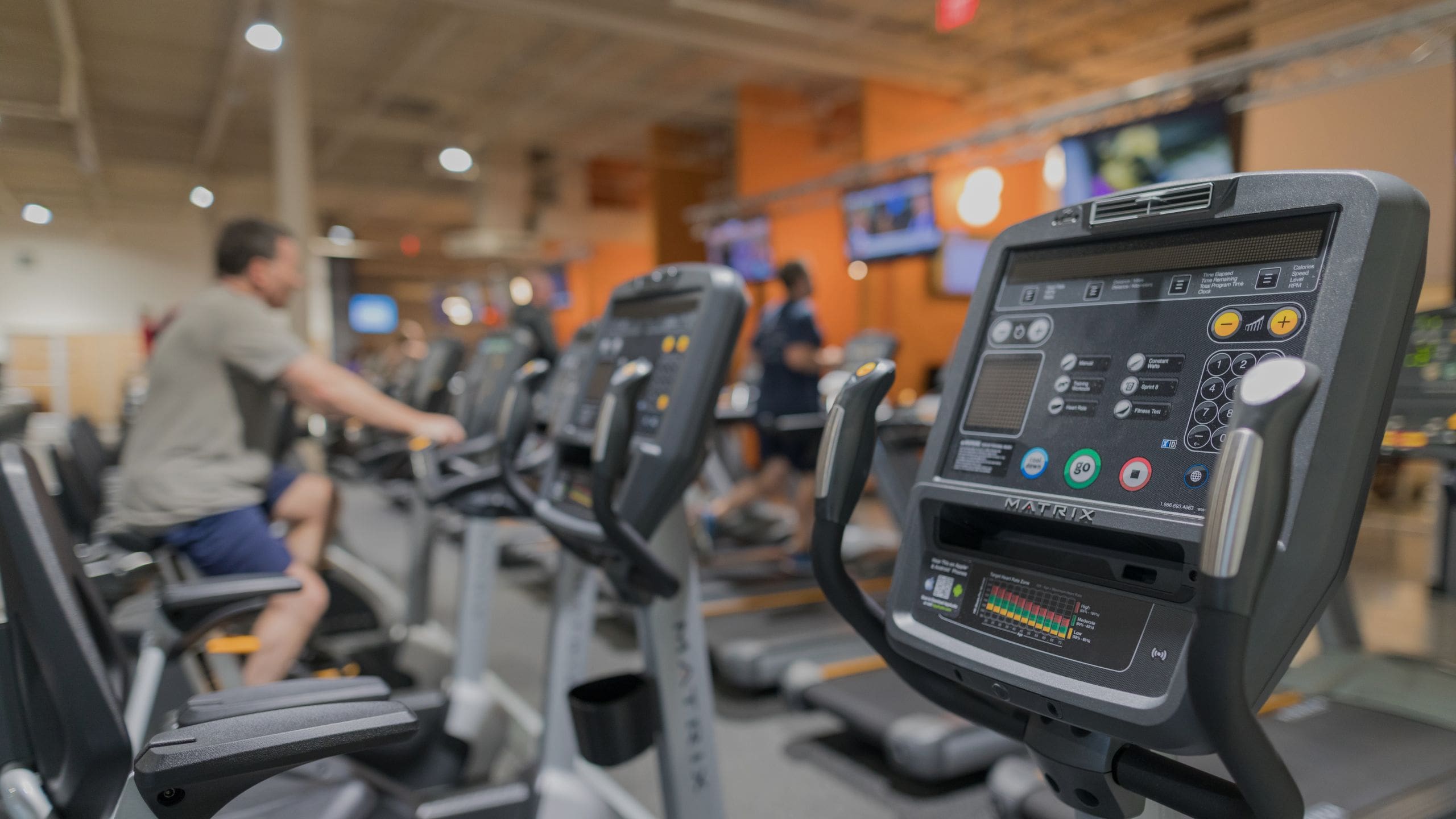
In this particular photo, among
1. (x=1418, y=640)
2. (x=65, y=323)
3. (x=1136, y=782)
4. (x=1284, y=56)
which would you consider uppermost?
(x=1284, y=56)

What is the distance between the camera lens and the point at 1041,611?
92 centimetres

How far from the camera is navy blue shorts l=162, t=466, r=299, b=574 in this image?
7.68 feet

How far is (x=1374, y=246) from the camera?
792 millimetres

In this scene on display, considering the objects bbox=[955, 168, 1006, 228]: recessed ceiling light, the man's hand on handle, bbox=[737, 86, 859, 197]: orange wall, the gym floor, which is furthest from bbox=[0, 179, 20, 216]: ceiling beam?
bbox=[737, 86, 859, 197]: orange wall

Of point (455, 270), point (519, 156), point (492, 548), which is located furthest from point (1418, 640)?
point (455, 270)

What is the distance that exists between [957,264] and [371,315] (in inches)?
474

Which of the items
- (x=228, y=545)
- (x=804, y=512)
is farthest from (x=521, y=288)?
(x=228, y=545)

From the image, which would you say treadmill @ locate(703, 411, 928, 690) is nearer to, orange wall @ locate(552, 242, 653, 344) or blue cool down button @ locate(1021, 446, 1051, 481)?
blue cool down button @ locate(1021, 446, 1051, 481)

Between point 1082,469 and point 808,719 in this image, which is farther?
point 808,719

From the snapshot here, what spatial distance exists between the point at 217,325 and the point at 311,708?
174 centimetres

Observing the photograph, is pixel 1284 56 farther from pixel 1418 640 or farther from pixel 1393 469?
pixel 1418 640

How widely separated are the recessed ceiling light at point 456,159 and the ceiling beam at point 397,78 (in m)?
0.82

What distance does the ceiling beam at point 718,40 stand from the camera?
22.5 ft

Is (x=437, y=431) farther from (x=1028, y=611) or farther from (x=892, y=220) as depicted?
(x=892, y=220)
